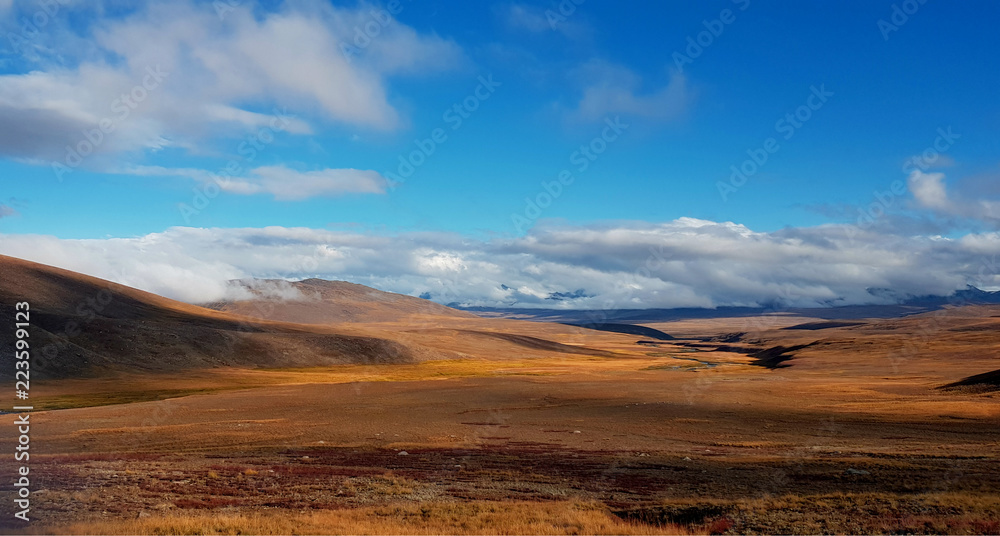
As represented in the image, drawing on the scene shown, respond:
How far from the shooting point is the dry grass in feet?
53.1

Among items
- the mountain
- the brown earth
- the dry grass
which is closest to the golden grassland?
the brown earth

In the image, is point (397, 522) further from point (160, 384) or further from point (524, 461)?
point (160, 384)

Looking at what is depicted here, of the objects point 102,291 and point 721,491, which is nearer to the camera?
point 721,491

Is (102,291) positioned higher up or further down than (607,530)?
higher up

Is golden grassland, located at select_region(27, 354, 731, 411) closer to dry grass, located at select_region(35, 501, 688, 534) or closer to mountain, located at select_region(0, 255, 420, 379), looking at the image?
mountain, located at select_region(0, 255, 420, 379)

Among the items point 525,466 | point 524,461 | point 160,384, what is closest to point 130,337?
point 160,384

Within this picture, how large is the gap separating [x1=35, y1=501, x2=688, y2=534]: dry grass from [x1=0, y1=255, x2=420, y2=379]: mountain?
95.6 metres

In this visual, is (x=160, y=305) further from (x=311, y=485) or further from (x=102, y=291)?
(x=311, y=485)

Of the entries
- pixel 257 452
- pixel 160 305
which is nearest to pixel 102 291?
pixel 160 305

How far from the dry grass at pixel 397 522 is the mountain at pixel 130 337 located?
95.6 m

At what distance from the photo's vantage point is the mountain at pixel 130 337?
331 feet

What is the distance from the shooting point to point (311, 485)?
78.5ft

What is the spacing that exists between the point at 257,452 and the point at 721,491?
25101 mm

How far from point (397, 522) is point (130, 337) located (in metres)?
124
